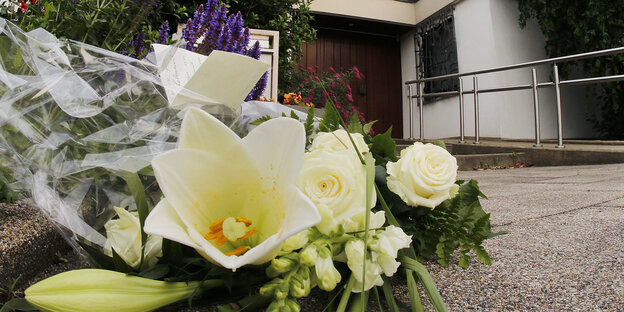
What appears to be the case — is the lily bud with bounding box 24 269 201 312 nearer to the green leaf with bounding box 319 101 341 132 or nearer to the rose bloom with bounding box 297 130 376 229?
the rose bloom with bounding box 297 130 376 229

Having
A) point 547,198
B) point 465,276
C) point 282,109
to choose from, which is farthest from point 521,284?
point 547,198

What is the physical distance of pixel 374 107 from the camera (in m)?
7.83

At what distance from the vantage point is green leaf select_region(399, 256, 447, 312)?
444 mm

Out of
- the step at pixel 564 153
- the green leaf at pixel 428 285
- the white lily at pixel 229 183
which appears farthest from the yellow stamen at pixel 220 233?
the step at pixel 564 153

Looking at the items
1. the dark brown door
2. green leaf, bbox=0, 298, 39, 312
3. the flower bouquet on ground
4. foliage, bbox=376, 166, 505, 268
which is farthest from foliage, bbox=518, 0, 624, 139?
green leaf, bbox=0, 298, 39, 312

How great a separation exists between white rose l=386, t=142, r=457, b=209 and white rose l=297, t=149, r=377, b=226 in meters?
0.11

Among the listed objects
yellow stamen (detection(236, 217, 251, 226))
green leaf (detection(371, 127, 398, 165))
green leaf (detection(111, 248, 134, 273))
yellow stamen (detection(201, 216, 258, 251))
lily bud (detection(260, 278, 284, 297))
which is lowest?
lily bud (detection(260, 278, 284, 297))

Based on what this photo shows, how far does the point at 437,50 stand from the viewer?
22.8 feet

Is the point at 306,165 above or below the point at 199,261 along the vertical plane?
above

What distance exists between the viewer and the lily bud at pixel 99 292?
40cm

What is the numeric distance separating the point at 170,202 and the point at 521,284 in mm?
614

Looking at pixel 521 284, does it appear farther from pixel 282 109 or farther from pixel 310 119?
pixel 282 109

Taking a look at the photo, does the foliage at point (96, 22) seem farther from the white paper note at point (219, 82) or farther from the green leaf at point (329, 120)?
the green leaf at point (329, 120)

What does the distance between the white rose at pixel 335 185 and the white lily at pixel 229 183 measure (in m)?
0.06
